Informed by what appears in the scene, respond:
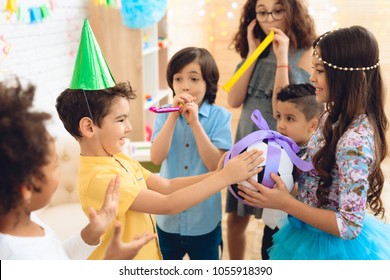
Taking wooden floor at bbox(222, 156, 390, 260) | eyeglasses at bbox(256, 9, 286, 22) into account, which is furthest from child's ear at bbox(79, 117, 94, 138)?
wooden floor at bbox(222, 156, 390, 260)

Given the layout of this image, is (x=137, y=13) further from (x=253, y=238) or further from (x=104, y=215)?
(x=104, y=215)

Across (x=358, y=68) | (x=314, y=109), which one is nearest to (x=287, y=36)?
(x=314, y=109)

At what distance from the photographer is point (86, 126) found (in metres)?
1.04

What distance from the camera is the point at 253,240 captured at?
2.39 m

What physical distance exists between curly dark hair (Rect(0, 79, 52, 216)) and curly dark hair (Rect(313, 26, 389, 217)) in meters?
0.69

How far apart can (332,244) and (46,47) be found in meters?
1.59

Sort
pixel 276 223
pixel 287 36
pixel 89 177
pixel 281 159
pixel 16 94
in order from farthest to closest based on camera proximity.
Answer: pixel 287 36 → pixel 276 223 → pixel 281 159 → pixel 89 177 → pixel 16 94

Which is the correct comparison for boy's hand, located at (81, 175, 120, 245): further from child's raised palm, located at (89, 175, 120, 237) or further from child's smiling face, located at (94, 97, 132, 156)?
child's smiling face, located at (94, 97, 132, 156)

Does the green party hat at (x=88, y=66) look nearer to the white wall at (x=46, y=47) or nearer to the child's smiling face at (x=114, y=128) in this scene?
the child's smiling face at (x=114, y=128)

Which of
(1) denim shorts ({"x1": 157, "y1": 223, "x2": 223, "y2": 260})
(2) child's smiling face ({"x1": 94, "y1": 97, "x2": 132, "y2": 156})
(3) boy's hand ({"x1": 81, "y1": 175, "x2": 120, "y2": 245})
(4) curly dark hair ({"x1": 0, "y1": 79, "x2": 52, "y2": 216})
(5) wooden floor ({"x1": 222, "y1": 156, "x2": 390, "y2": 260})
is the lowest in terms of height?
(5) wooden floor ({"x1": 222, "y1": 156, "x2": 390, "y2": 260})

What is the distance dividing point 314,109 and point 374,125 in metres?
0.28

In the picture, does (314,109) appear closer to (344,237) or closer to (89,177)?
(344,237)

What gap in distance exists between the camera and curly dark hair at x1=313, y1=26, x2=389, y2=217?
1.08 meters

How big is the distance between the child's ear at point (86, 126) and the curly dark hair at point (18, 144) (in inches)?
12.1
